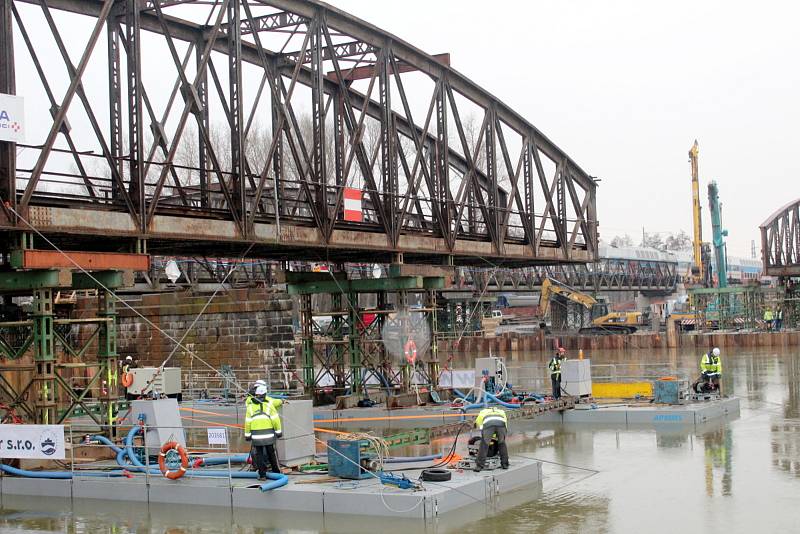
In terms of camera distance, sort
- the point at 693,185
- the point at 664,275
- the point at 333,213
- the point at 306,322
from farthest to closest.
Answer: the point at 664,275
the point at 693,185
the point at 306,322
the point at 333,213

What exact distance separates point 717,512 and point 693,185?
4355 inches

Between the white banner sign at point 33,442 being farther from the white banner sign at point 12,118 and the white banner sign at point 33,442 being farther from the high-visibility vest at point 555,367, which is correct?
the high-visibility vest at point 555,367

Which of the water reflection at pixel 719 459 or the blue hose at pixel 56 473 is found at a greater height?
the blue hose at pixel 56 473

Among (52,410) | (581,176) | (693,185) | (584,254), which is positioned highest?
(693,185)

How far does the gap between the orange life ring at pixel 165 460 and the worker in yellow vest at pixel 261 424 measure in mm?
1479

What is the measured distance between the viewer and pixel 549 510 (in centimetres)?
1689

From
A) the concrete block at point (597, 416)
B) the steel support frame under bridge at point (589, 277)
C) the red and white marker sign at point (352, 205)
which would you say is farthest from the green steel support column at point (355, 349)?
the steel support frame under bridge at point (589, 277)

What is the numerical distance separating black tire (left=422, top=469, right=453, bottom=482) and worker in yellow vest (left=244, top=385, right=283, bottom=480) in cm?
272

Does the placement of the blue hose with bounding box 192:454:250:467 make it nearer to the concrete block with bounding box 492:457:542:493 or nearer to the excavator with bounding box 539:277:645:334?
the concrete block with bounding box 492:457:542:493

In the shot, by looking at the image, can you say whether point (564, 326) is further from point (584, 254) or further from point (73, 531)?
point (73, 531)

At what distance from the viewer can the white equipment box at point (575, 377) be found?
103 ft

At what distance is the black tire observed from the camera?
17750mm

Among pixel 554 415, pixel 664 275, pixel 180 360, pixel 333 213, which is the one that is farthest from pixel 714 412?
pixel 664 275

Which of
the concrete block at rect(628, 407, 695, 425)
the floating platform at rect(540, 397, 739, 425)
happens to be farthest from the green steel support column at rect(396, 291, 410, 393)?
the concrete block at rect(628, 407, 695, 425)
